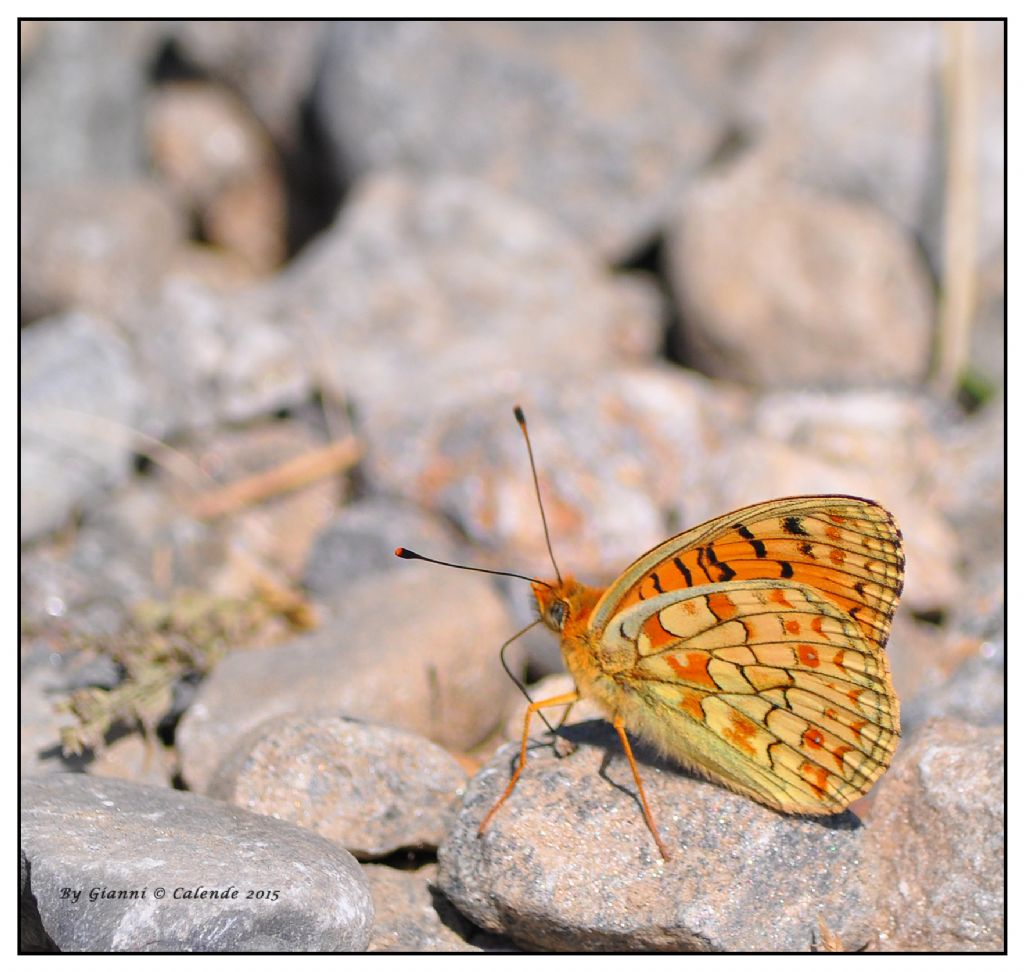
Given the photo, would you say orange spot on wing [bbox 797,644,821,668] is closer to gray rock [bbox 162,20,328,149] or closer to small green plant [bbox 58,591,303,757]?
small green plant [bbox 58,591,303,757]

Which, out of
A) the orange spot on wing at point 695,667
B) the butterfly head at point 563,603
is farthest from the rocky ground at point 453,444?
the butterfly head at point 563,603

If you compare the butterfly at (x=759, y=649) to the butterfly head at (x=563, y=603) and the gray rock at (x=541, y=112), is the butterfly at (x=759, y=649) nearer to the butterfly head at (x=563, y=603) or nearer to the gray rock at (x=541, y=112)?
the butterfly head at (x=563, y=603)

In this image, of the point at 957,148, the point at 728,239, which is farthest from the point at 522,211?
the point at 957,148

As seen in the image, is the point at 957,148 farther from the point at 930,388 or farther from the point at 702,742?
the point at 702,742

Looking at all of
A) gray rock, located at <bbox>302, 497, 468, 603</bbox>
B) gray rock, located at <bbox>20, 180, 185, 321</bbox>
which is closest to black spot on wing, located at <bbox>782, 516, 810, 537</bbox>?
gray rock, located at <bbox>302, 497, 468, 603</bbox>

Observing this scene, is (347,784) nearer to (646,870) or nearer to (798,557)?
(646,870)
